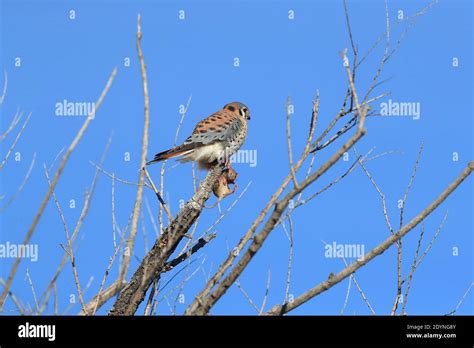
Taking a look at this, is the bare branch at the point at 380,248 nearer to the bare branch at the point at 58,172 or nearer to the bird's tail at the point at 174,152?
the bare branch at the point at 58,172

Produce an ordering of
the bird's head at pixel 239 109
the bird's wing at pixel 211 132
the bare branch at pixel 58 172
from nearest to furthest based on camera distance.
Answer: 1. the bare branch at pixel 58 172
2. the bird's wing at pixel 211 132
3. the bird's head at pixel 239 109

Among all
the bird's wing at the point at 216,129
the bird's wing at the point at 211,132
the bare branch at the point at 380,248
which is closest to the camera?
the bare branch at the point at 380,248

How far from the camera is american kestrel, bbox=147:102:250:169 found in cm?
501

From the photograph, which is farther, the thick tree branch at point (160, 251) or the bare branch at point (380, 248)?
the thick tree branch at point (160, 251)

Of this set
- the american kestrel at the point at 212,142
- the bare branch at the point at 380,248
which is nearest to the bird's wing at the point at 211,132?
the american kestrel at the point at 212,142

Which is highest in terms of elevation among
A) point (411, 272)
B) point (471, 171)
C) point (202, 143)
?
point (202, 143)

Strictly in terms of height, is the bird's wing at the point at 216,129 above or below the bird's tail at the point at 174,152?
above

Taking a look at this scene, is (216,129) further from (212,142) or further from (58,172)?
(58,172)

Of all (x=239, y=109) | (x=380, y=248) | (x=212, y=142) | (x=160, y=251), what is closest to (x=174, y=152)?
(x=212, y=142)

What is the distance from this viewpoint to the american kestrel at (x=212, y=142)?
501cm
